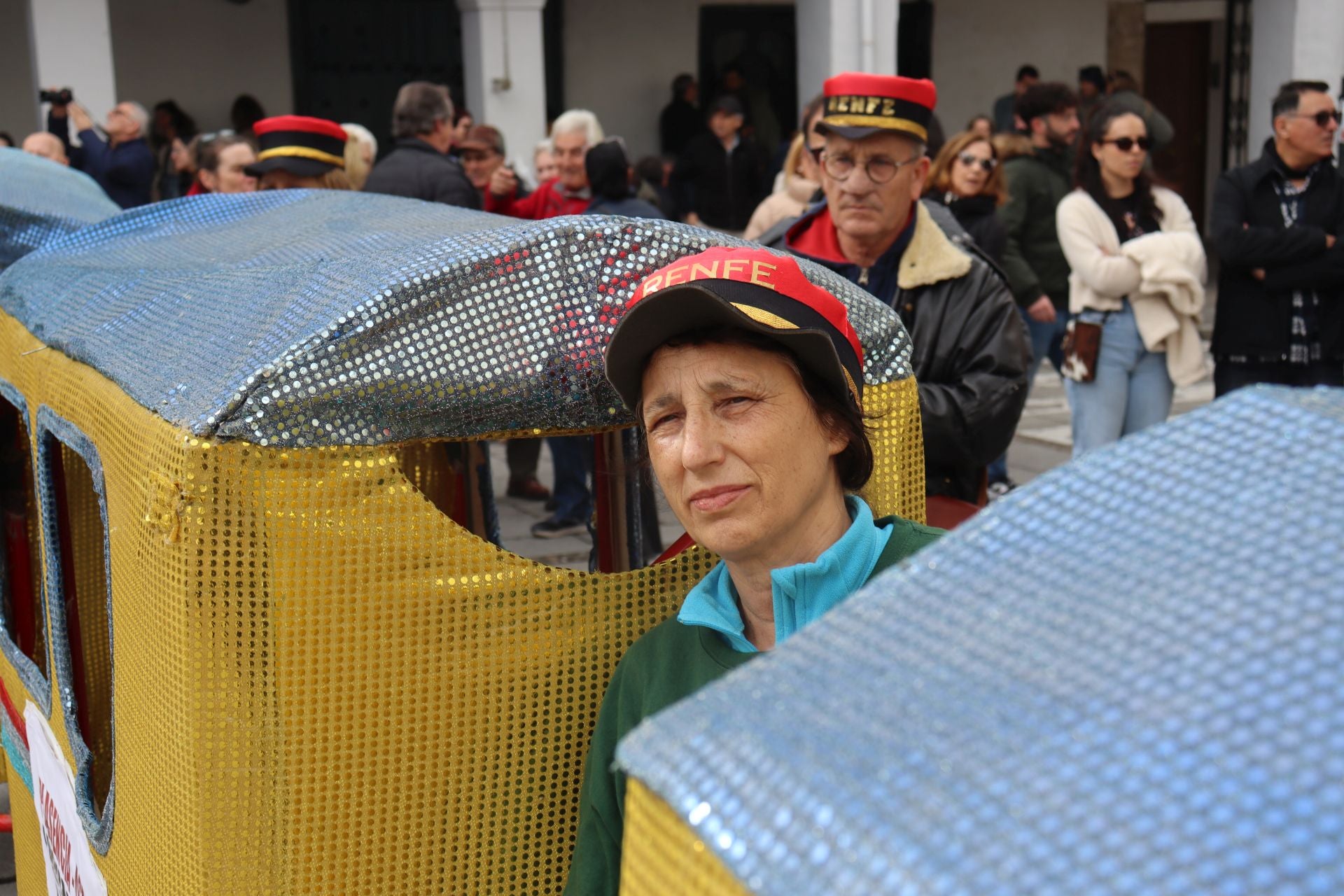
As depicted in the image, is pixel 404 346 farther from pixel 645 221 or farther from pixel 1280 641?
pixel 1280 641

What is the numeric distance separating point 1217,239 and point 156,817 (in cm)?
470

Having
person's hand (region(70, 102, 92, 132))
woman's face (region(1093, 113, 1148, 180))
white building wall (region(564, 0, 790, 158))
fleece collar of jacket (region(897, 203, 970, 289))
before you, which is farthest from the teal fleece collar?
white building wall (region(564, 0, 790, 158))

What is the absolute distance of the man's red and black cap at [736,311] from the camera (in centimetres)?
158

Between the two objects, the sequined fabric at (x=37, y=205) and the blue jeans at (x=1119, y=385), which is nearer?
the sequined fabric at (x=37, y=205)

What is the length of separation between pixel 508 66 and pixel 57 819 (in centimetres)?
1055

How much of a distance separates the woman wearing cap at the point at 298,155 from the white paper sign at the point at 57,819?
9.71ft

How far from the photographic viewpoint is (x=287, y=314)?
1.84 meters

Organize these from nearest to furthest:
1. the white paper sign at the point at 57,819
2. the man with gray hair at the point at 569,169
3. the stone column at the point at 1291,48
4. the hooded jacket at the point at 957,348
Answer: the white paper sign at the point at 57,819 → the hooded jacket at the point at 957,348 → the man with gray hair at the point at 569,169 → the stone column at the point at 1291,48

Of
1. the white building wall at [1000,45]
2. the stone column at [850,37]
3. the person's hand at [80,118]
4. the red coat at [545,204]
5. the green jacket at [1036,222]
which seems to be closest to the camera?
the red coat at [545,204]

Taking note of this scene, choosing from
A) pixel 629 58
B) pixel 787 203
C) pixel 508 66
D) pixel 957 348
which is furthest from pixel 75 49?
pixel 957 348

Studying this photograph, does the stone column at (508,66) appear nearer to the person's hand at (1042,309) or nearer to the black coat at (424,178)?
the black coat at (424,178)

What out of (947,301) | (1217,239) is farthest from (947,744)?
(1217,239)

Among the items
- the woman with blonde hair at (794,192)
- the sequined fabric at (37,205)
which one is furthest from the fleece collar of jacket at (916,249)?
the woman with blonde hair at (794,192)

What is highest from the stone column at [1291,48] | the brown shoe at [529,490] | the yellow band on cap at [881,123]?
the stone column at [1291,48]
